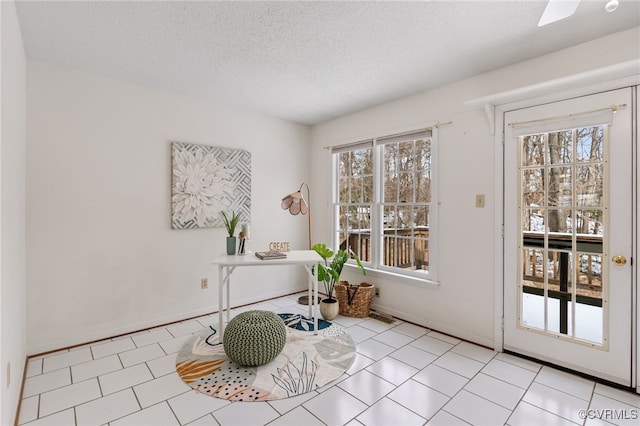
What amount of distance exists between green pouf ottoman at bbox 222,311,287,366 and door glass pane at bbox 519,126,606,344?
2124mm

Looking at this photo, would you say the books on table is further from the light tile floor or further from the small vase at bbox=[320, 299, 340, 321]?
the light tile floor

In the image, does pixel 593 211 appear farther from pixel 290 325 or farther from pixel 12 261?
pixel 12 261

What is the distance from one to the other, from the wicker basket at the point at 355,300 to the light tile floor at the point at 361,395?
768 mm

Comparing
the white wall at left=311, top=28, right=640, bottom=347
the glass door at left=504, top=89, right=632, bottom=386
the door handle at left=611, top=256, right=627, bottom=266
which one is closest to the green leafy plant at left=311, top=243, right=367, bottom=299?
the white wall at left=311, top=28, right=640, bottom=347

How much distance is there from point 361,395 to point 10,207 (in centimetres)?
248

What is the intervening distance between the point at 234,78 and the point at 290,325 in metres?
2.56

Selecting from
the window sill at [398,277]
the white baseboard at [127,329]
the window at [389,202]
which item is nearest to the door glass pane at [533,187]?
the window at [389,202]

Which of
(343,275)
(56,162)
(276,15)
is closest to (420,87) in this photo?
(276,15)

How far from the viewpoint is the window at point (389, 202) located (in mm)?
3412

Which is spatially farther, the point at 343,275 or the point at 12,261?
the point at 343,275

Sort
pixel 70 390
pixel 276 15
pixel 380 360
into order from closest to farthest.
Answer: pixel 276 15 → pixel 70 390 → pixel 380 360

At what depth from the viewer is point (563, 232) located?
8.11 feet

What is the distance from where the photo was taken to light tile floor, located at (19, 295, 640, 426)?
1893mm

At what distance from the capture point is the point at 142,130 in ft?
10.5
